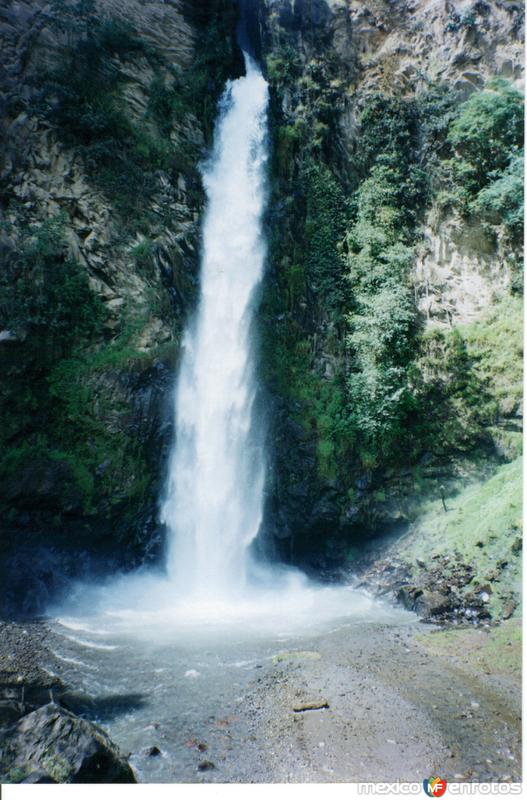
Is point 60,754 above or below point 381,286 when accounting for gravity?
below

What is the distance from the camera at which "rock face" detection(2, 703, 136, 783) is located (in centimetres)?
409

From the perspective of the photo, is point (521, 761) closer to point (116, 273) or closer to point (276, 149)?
point (116, 273)

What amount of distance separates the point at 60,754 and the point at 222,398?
8802 mm

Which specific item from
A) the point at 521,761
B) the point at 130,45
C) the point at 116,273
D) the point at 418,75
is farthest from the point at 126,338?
the point at 418,75

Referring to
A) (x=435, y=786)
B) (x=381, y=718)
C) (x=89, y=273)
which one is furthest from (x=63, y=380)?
(x=435, y=786)

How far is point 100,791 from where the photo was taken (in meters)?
4.20

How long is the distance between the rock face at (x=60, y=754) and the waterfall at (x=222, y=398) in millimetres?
6524

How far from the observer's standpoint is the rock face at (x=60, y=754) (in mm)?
4090

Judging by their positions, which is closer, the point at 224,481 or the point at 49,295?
the point at 49,295

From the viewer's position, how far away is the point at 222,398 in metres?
12.4

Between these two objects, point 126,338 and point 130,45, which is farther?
point 130,45

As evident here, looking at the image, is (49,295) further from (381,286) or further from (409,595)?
(409,595)

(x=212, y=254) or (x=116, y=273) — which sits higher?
(x=212, y=254)

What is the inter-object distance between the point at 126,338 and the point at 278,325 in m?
4.11
